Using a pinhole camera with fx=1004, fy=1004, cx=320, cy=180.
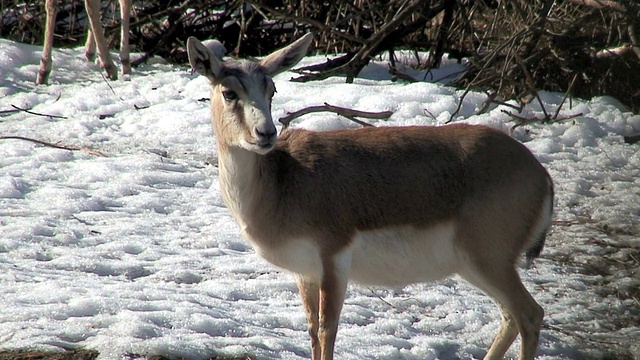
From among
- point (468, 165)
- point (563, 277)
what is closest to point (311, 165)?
point (468, 165)

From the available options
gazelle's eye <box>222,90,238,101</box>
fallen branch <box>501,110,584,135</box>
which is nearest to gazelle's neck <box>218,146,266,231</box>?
gazelle's eye <box>222,90,238,101</box>

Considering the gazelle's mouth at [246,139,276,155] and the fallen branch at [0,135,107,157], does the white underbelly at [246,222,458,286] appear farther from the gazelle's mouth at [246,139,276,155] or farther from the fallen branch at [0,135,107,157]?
the fallen branch at [0,135,107,157]

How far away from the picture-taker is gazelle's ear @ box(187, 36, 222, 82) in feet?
17.4

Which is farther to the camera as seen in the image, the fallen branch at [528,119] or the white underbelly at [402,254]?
the fallen branch at [528,119]

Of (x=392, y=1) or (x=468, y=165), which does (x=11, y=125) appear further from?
(x=468, y=165)

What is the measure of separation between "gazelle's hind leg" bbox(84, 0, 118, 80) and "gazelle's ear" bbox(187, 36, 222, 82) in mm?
6378

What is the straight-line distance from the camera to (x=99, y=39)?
11.7 metres

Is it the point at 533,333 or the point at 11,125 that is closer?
the point at 533,333

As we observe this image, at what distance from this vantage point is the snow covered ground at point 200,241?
20.2 feet

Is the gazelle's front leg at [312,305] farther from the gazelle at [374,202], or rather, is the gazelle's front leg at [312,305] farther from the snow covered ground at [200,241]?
the snow covered ground at [200,241]

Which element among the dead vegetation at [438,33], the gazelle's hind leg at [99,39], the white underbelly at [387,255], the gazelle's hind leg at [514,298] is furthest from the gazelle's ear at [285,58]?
the gazelle's hind leg at [99,39]

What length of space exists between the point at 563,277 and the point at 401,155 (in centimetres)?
215

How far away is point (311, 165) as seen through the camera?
571 cm

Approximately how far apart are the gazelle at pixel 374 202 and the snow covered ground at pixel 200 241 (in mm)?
675
